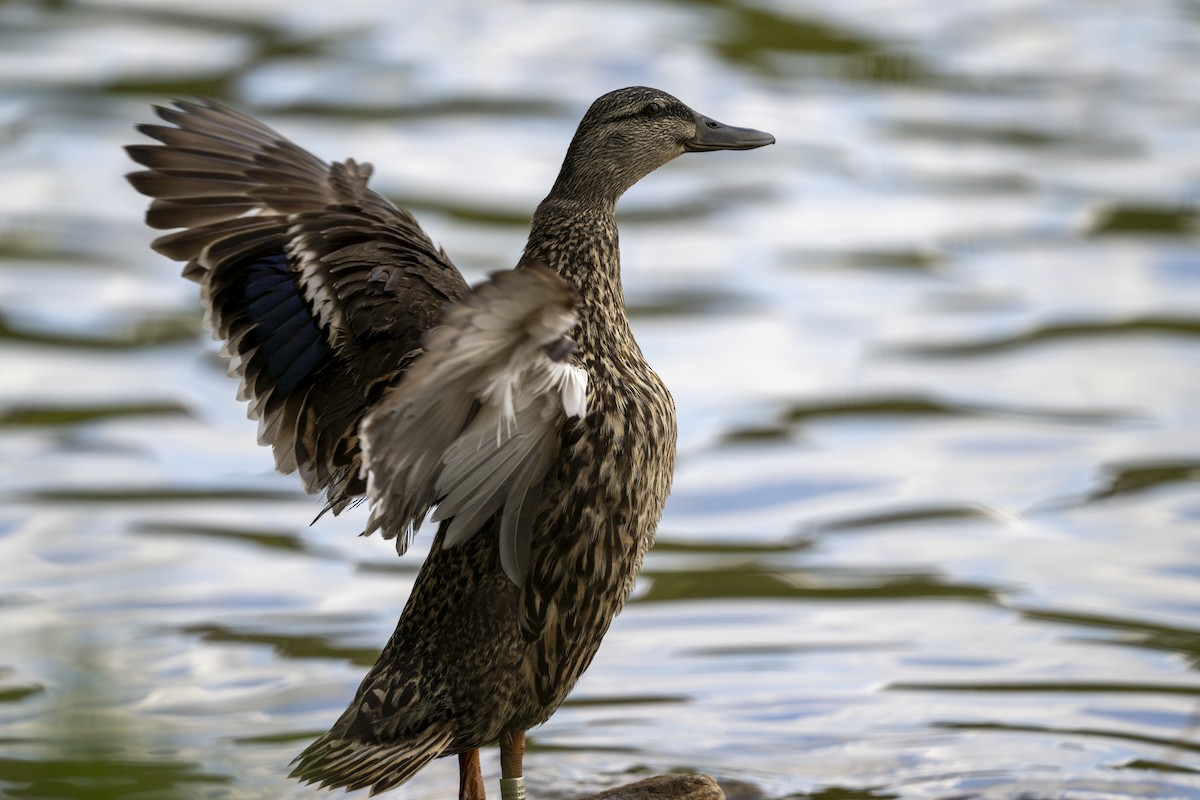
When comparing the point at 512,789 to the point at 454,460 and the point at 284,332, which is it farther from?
the point at 284,332

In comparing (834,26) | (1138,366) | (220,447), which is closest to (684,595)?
(220,447)

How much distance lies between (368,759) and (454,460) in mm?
1059

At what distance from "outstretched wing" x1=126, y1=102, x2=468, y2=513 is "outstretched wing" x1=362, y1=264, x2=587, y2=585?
45cm

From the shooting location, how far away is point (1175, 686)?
6969 mm

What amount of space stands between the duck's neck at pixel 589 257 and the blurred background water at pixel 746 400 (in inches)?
60.5

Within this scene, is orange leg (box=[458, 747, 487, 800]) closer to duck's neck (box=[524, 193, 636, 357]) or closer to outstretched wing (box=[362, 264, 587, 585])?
outstretched wing (box=[362, 264, 587, 585])

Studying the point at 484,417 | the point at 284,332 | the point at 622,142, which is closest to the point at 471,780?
the point at 284,332

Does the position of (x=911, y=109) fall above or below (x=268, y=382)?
above

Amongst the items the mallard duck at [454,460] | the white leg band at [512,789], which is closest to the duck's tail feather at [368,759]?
the mallard duck at [454,460]

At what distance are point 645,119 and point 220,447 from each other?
156 inches

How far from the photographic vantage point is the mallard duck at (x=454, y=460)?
523 centimetres

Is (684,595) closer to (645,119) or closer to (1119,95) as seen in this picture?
(645,119)

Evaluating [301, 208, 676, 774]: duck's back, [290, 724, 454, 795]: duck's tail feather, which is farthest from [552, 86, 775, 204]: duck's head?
[290, 724, 454, 795]: duck's tail feather

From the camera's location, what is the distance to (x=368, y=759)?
→ 5.35 m
